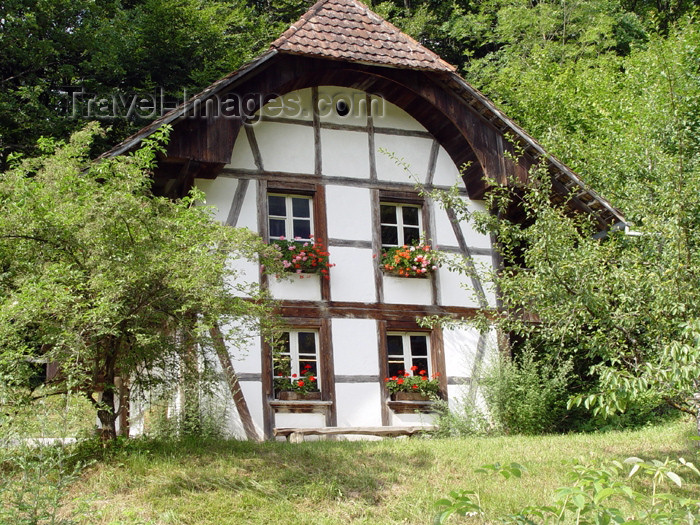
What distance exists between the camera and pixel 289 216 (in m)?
13.9

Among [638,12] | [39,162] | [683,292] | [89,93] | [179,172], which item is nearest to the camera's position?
[683,292]

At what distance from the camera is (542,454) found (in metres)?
10.3

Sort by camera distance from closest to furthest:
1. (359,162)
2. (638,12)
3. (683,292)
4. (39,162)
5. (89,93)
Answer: (683,292) < (39,162) < (359,162) < (89,93) < (638,12)

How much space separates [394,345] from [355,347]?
834 mm

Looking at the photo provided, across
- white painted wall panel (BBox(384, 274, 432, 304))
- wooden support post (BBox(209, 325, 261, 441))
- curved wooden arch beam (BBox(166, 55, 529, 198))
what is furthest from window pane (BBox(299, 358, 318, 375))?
curved wooden arch beam (BBox(166, 55, 529, 198))

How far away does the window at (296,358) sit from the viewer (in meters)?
12.9

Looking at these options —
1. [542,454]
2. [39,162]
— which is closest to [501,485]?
[542,454]

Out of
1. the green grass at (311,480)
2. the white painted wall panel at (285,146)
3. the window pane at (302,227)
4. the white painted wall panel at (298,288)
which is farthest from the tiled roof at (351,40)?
the green grass at (311,480)

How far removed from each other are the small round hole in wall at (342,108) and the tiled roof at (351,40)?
3.35 feet

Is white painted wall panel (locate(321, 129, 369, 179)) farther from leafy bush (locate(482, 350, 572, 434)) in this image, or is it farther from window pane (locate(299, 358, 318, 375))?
leafy bush (locate(482, 350, 572, 434))

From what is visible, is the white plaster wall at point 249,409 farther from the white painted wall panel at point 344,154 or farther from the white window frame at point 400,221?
the white painted wall panel at point 344,154

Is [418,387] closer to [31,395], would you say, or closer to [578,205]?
[578,205]

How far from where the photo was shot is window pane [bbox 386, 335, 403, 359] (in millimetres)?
13797

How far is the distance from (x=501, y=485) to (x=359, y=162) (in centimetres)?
681
